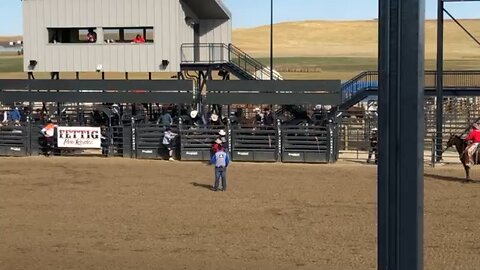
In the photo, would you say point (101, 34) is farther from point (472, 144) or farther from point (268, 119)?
point (472, 144)

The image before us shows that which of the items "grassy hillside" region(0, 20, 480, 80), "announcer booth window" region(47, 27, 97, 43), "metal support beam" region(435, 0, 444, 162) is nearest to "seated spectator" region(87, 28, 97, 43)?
"announcer booth window" region(47, 27, 97, 43)

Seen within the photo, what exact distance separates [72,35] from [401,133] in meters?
29.0

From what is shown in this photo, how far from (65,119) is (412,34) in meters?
26.6

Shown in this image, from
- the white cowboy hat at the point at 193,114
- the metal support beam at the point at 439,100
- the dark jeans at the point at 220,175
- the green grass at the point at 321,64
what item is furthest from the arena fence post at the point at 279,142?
the green grass at the point at 321,64

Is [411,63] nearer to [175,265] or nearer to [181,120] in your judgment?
[175,265]

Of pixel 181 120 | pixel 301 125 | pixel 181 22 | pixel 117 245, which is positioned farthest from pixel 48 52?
pixel 117 245

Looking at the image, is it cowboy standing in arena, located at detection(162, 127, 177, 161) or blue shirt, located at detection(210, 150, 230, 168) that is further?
cowboy standing in arena, located at detection(162, 127, 177, 161)

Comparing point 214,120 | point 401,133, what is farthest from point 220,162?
point 401,133

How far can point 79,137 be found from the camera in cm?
2603

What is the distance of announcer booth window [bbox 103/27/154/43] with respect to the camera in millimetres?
29973

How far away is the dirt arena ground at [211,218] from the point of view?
11.0 m

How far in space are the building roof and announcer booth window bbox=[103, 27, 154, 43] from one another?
240 centimetres

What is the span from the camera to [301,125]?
24.5m

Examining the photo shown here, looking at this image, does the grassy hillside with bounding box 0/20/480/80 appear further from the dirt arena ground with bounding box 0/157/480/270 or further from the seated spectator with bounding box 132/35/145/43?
the dirt arena ground with bounding box 0/157/480/270
